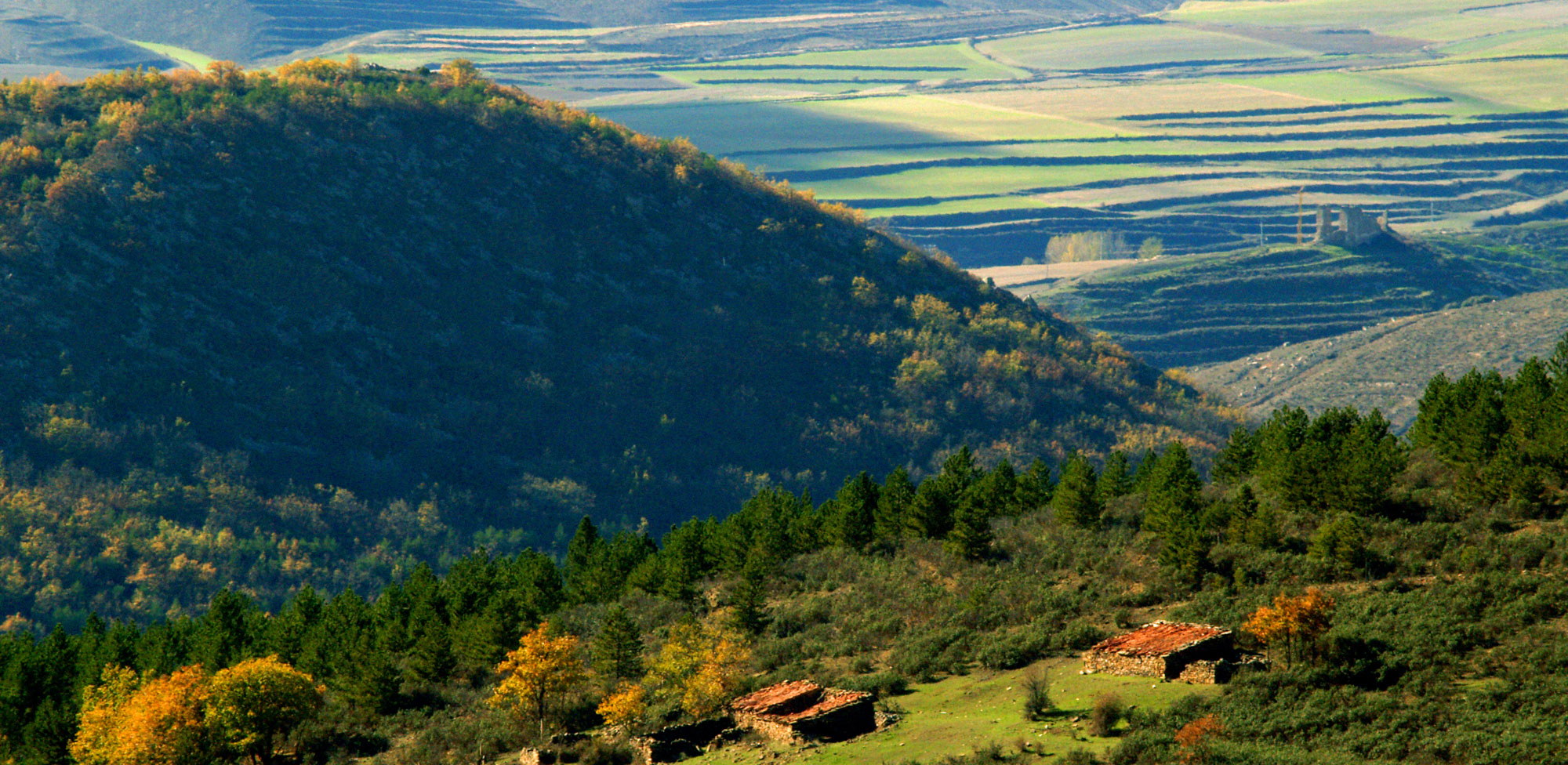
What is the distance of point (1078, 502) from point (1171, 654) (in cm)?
2116

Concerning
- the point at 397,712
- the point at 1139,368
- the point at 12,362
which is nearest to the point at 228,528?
the point at 12,362

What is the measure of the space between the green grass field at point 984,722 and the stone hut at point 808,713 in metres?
0.52

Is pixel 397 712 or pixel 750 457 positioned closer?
pixel 397 712

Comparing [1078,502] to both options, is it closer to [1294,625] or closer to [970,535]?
[970,535]

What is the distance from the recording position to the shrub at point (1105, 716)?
148ft

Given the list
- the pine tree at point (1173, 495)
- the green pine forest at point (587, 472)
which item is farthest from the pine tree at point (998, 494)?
the pine tree at point (1173, 495)

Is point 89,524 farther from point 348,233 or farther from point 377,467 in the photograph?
point 348,233

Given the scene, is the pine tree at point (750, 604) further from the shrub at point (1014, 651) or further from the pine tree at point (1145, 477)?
→ the pine tree at point (1145, 477)

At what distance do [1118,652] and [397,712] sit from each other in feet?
97.4

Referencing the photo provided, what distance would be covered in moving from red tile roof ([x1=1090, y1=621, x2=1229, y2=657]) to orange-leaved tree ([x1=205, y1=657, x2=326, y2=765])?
30162mm

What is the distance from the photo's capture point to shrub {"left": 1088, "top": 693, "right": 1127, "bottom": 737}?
148 ft

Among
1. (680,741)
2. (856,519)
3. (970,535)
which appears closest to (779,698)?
(680,741)

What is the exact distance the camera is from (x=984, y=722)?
48.4 metres

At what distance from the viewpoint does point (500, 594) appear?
70.0 metres
